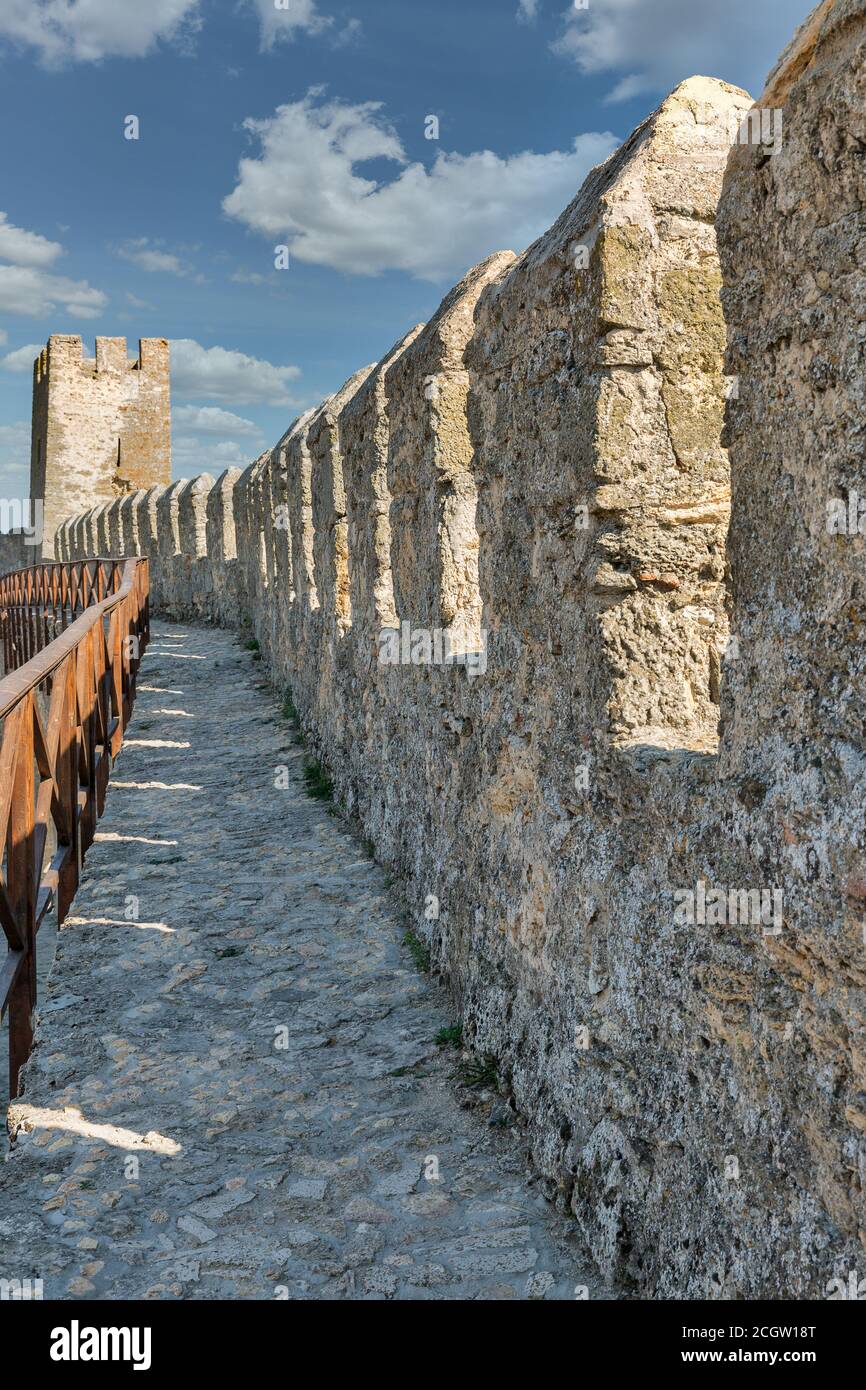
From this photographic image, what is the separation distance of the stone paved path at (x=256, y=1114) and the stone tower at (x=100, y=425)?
23.4 metres

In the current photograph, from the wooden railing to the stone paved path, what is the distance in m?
0.31

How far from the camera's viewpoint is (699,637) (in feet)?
9.95

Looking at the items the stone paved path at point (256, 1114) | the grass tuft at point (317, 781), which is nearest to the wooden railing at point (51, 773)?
the stone paved path at point (256, 1114)

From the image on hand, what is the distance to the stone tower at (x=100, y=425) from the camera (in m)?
27.9

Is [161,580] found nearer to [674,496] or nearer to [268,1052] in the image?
[268,1052]

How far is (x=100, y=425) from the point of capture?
2834 centimetres

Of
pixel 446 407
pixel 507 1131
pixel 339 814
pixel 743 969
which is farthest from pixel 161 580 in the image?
pixel 743 969

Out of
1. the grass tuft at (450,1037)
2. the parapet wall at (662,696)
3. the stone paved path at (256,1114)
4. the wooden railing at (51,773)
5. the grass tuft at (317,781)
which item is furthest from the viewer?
the grass tuft at (317,781)

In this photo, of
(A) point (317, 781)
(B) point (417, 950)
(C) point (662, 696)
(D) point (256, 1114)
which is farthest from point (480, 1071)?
(A) point (317, 781)

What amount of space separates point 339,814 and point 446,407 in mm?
3287

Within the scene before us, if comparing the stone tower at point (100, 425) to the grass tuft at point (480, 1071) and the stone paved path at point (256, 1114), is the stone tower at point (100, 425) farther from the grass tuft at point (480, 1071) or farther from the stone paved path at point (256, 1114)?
the grass tuft at point (480, 1071)

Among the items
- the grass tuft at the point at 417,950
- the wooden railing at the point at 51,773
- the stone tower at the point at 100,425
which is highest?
the stone tower at the point at 100,425

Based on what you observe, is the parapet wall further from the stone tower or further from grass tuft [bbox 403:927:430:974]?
the stone tower

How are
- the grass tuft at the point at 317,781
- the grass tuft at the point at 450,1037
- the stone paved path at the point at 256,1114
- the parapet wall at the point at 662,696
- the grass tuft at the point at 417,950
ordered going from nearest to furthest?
the parapet wall at the point at 662,696, the stone paved path at the point at 256,1114, the grass tuft at the point at 450,1037, the grass tuft at the point at 417,950, the grass tuft at the point at 317,781
